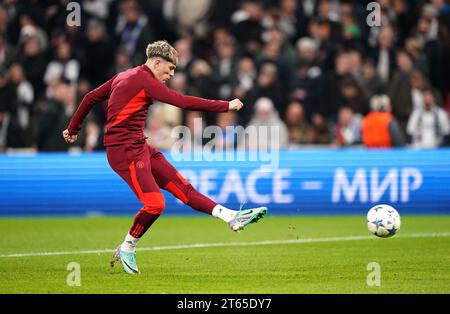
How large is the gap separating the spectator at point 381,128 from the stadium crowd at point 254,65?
0.02 metres

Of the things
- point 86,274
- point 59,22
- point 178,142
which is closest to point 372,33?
point 178,142

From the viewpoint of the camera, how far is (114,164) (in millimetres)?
10297

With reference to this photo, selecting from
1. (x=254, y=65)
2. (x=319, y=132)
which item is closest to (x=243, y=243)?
(x=319, y=132)

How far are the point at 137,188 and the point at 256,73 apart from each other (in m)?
9.91

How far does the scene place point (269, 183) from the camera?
55.1ft

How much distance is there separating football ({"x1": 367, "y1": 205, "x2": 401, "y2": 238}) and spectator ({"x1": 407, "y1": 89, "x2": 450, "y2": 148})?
7.00 metres

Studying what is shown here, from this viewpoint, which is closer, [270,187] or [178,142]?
[270,187]

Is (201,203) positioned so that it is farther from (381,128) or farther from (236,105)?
(381,128)

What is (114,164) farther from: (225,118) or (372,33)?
(372,33)

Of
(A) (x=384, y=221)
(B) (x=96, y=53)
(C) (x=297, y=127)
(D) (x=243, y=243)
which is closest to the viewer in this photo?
(A) (x=384, y=221)

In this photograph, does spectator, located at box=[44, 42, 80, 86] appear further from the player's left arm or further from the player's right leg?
the player's left arm

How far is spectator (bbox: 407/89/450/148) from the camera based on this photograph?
60.7ft

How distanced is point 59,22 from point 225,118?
454 centimetres

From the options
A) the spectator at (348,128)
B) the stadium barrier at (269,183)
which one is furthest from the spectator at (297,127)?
the stadium barrier at (269,183)
